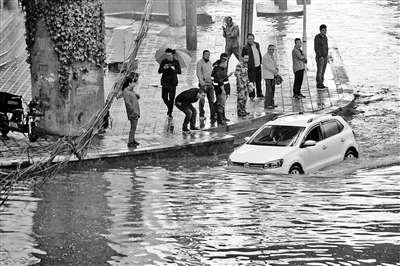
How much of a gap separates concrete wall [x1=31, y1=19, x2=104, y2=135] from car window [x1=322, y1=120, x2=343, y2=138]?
5.05 m

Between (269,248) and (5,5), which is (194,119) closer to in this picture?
(269,248)

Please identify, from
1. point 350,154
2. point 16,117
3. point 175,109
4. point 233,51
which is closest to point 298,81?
point 175,109

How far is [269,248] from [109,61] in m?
19.0

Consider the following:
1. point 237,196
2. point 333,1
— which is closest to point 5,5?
point 333,1

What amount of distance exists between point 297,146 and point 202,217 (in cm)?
575

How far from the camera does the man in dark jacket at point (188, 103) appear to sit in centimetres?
2220

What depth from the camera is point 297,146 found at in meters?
19.4

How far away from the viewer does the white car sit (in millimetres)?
18953

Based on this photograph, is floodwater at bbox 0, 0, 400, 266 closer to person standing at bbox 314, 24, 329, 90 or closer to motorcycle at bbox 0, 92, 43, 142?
motorcycle at bbox 0, 92, 43, 142

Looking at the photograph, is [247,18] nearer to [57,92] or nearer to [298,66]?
[298,66]

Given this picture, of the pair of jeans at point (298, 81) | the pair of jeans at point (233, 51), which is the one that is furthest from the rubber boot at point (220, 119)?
the pair of jeans at point (233, 51)

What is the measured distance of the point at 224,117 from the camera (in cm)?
2348

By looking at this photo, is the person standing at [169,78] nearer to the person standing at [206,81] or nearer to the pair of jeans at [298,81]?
the person standing at [206,81]

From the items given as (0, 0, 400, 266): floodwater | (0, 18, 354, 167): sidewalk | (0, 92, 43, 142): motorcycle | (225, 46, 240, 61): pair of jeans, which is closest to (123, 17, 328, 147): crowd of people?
(0, 18, 354, 167): sidewalk
